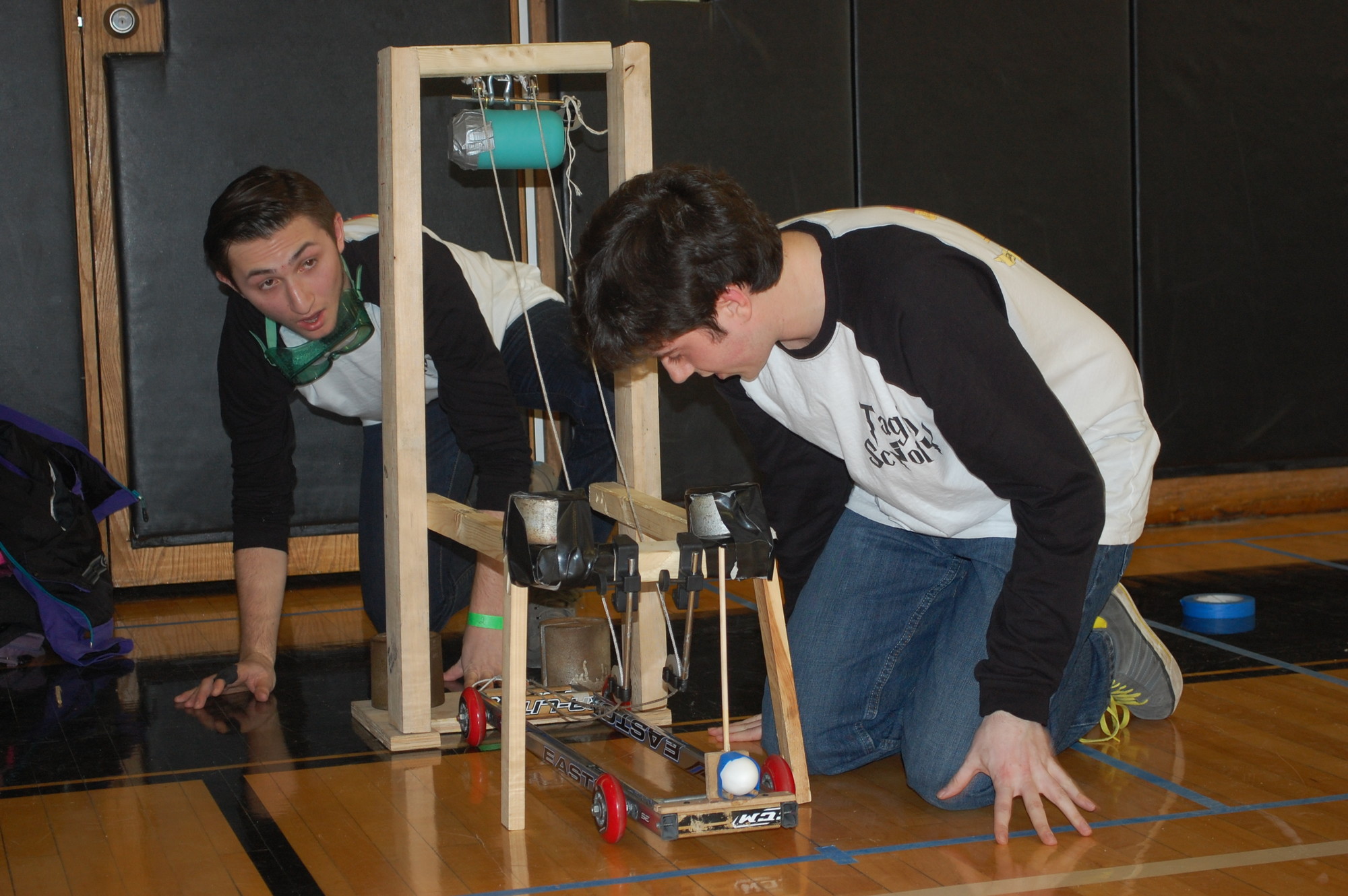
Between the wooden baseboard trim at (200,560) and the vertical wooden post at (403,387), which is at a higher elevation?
the vertical wooden post at (403,387)

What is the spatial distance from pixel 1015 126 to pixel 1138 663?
7.60ft

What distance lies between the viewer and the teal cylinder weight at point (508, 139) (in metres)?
2.20

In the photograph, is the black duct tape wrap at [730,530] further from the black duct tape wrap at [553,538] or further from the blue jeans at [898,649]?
the blue jeans at [898,649]

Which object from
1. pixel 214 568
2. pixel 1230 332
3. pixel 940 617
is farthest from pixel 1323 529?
pixel 214 568

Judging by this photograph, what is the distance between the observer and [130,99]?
3332 millimetres

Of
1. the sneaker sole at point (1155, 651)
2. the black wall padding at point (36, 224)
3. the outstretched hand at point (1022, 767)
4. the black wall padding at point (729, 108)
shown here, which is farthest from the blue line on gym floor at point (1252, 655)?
the black wall padding at point (36, 224)

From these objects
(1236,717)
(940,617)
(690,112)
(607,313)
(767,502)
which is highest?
(690,112)

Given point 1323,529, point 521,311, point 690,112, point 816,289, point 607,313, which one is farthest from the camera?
point 1323,529

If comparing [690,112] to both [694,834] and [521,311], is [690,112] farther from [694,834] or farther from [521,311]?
[694,834]

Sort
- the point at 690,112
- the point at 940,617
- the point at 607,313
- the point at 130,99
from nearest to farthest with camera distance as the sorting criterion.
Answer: the point at 607,313
the point at 940,617
the point at 130,99
the point at 690,112

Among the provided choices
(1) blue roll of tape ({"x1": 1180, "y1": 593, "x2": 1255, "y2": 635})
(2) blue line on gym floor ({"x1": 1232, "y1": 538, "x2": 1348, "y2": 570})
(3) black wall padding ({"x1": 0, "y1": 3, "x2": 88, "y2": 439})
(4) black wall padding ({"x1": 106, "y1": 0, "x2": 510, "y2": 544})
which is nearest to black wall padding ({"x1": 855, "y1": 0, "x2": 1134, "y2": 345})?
(2) blue line on gym floor ({"x1": 1232, "y1": 538, "x2": 1348, "y2": 570})

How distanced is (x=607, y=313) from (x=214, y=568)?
233 centimetres

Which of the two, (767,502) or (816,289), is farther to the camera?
(767,502)

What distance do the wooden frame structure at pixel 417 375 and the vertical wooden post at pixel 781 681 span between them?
22cm
